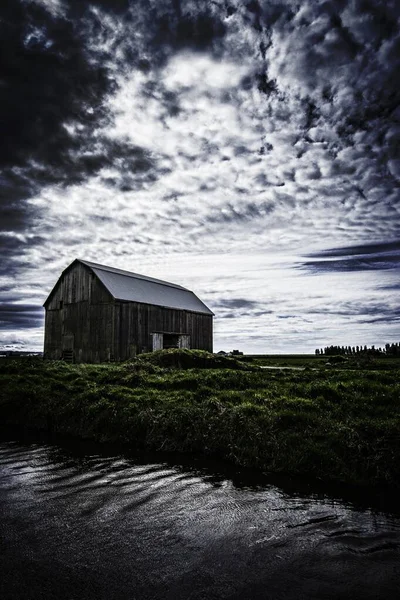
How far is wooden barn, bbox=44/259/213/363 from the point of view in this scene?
105 ft

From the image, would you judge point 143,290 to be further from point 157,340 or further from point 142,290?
point 157,340

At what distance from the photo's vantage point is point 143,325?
34375mm

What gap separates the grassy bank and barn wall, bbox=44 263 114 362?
50.6 feet

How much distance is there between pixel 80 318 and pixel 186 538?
30.5 meters

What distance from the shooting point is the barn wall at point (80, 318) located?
3188 centimetres

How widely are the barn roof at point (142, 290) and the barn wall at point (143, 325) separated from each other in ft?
2.18

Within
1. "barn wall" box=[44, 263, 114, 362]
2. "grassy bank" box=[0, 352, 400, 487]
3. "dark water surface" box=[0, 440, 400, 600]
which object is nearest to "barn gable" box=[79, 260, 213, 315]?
"barn wall" box=[44, 263, 114, 362]

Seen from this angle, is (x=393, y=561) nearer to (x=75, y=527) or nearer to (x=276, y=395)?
(x=75, y=527)

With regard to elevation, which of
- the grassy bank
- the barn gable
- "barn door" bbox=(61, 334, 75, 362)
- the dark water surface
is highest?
the barn gable

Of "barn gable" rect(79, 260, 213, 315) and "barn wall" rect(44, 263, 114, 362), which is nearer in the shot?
"barn wall" rect(44, 263, 114, 362)

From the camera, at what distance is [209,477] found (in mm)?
7824

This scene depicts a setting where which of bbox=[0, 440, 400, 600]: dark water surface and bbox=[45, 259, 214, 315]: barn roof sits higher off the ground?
bbox=[45, 259, 214, 315]: barn roof

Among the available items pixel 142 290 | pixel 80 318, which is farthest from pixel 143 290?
pixel 80 318

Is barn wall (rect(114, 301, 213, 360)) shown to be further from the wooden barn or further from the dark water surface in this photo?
the dark water surface
